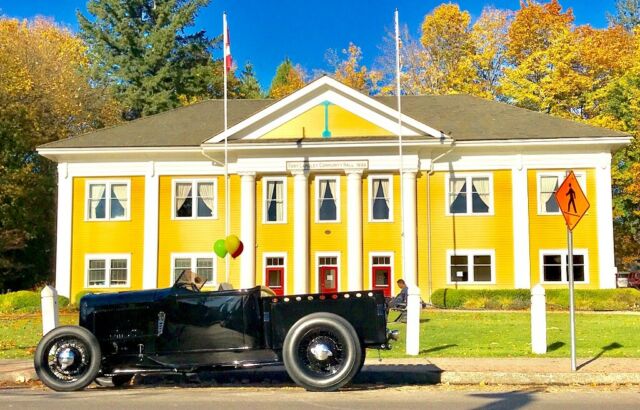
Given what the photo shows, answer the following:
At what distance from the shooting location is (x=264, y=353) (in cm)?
986

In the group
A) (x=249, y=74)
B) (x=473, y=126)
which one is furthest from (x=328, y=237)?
(x=249, y=74)

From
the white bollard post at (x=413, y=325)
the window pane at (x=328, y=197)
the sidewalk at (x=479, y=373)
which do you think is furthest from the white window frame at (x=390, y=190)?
the sidewalk at (x=479, y=373)

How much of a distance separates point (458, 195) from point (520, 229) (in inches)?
115

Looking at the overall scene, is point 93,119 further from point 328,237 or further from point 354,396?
point 354,396

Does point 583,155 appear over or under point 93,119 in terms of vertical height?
under

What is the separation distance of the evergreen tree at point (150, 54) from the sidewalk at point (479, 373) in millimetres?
44177

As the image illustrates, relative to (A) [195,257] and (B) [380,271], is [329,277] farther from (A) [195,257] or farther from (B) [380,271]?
(A) [195,257]

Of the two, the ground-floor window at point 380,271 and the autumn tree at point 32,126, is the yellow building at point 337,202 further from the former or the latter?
the autumn tree at point 32,126

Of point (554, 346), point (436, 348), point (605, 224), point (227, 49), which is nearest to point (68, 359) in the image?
point (436, 348)

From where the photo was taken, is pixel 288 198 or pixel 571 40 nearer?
pixel 288 198

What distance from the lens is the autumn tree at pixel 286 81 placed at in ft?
189

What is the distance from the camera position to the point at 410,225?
3072 centimetres

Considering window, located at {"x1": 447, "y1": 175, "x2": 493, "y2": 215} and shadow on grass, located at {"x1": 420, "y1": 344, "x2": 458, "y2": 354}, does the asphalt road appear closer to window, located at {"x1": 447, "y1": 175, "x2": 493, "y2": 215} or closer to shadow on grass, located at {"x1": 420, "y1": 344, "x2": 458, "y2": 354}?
shadow on grass, located at {"x1": 420, "y1": 344, "x2": 458, "y2": 354}

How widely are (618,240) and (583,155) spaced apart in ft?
51.6
